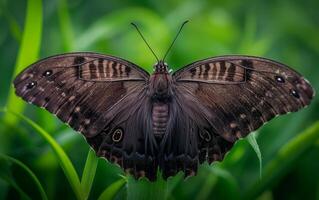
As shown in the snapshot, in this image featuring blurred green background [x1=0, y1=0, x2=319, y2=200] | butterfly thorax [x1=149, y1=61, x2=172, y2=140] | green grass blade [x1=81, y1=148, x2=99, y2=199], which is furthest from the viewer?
blurred green background [x1=0, y1=0, x2=319, y2=200]

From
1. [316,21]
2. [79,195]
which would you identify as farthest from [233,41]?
[79,195]

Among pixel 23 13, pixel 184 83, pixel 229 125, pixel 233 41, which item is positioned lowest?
pixel 229 125

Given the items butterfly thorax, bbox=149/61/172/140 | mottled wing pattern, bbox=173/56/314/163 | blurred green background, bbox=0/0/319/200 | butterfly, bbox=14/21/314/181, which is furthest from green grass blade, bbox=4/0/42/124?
mottled wing pattern, bbox=173/56/314/163

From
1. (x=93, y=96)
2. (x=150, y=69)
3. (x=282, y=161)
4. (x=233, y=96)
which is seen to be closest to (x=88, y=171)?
(x=93, y=96)

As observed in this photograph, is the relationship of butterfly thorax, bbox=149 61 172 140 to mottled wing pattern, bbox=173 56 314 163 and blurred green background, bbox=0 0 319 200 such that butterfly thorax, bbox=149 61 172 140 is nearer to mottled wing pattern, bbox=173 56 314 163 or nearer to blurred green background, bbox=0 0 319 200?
mottled wing pattern, bbox=173 56 314 163

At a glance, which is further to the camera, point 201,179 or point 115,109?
point 201,179

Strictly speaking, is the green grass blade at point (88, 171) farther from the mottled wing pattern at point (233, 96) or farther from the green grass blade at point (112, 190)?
the mottled wing pattern at point (233, 96)

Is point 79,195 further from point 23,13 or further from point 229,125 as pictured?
point 23,13
